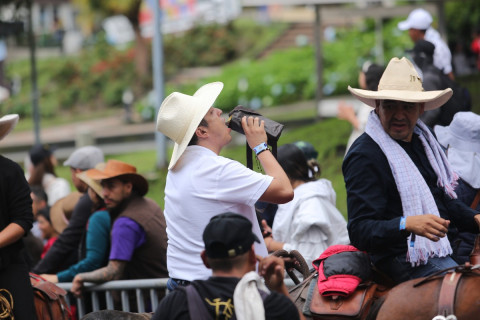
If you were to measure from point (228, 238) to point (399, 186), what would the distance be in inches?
53.6

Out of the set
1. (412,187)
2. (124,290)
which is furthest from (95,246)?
(412,187)

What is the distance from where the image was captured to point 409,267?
488 cm

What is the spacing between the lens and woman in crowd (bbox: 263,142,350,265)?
6.57 meters

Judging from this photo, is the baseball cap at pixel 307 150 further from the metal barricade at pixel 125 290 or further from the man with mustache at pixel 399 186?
the man with mustache at pixel 399 186

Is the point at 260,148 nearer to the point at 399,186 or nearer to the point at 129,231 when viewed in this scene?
the point at 399,186

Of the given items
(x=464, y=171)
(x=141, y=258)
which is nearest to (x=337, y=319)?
(x=464, y=171)

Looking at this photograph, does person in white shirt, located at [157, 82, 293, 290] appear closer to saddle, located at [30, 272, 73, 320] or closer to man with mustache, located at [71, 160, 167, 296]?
Answer: saddle, located at [30, 272, 73, 320]

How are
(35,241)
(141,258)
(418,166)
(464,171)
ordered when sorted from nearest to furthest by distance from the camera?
(418,166)
(464,171)
(141,258)
(35,241)

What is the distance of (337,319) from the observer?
4656mm

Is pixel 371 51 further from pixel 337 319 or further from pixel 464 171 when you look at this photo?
pixel 337 319

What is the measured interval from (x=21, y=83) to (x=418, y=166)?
31811 millimetres

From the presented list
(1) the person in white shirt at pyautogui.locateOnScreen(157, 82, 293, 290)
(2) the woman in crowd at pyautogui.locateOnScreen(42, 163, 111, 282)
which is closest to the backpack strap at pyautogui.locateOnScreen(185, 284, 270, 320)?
(1) the person in white shirt at pyautogui.locateOnScreen(157, 82, 293, 290)

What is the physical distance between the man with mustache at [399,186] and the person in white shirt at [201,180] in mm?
462

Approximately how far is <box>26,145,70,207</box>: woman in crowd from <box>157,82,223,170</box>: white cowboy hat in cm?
609
